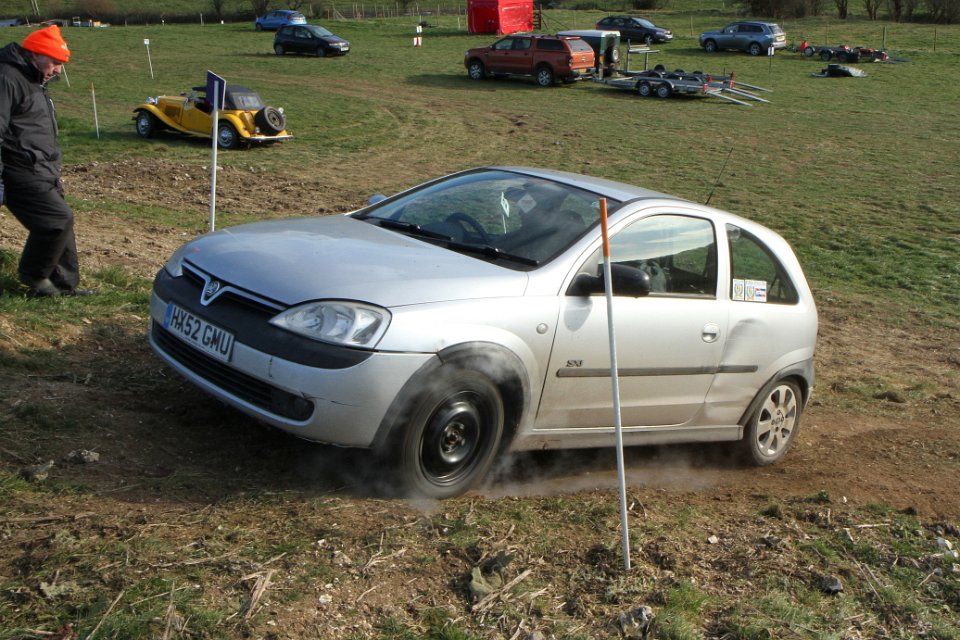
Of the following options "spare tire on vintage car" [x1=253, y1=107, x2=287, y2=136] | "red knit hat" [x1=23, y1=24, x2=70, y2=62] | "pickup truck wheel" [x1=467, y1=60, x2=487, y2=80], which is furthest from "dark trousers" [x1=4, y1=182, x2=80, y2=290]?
"pickup truck wheel" [x1=467, y1=60, x2=487, y2=80]

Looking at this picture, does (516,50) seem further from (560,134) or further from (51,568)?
(51,568)

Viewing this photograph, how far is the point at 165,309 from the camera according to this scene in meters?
5.05

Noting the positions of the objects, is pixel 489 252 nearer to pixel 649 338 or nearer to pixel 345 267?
pixel 345 267

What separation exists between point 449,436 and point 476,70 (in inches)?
1249

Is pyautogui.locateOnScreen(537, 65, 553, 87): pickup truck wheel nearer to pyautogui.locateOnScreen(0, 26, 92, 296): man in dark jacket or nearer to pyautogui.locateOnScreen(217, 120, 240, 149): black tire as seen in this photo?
pyautogui.locateOnScreen(217, 120, 240, 149): black tire

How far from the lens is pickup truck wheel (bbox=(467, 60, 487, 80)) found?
3475 cm

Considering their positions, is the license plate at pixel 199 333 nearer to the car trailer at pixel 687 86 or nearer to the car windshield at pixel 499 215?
the car windshield at pixel 499 215

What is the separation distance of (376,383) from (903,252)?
12.0 metres

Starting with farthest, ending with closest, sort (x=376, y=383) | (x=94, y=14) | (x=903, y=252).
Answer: (x=94, y=14), (x=903, y=252), (x=376, y=383)

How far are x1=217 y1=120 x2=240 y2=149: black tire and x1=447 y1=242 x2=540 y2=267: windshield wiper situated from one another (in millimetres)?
15412

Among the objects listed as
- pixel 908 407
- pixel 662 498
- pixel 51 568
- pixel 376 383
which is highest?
pixel 376 383

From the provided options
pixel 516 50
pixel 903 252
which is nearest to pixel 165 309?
pixel 903 252

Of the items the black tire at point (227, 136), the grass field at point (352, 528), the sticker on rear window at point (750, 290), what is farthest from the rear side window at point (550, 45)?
the sticker on rear window at point (750, 290)

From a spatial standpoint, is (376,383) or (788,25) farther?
(788,25)
